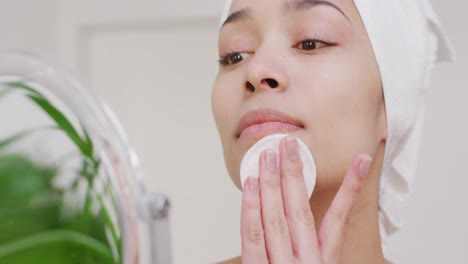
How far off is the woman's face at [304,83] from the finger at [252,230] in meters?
0.12

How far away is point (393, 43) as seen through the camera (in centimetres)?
81

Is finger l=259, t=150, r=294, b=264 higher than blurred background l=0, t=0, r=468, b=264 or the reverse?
the reverse

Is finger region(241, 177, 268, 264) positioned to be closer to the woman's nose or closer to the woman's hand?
the woman's hand

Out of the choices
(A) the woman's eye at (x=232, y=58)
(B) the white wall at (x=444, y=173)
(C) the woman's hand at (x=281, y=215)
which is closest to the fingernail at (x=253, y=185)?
(C) the woman's hand at (x=281, y=215)

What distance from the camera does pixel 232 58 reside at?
2.69 feet

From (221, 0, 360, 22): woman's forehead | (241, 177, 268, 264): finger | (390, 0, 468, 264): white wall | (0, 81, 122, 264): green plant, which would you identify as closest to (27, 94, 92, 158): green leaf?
(0, 81, 122, 264): green plant

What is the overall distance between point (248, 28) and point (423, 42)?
27cm

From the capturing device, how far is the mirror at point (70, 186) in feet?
1.07

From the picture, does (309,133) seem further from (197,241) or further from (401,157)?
(197,241)

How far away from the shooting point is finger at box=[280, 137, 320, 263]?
1.96ft

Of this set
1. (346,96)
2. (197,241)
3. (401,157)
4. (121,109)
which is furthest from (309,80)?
(121,109)

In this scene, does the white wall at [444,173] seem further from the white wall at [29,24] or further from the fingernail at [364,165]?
the white wall at [29,24]

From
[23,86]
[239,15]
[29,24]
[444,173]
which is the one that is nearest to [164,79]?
[29,24]

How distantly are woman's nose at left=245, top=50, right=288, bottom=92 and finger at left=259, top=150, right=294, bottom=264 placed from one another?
0.12m
